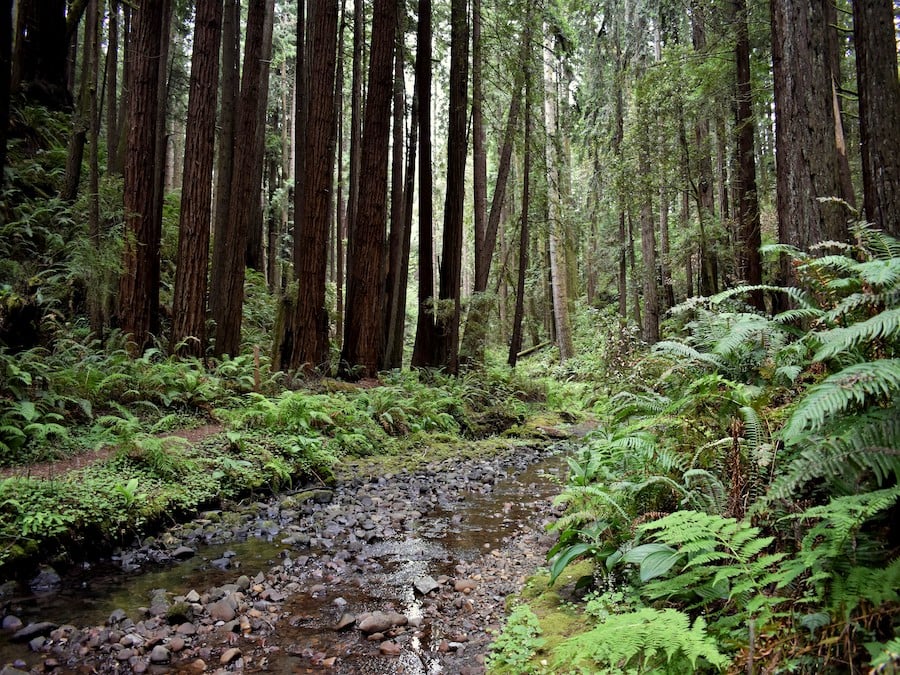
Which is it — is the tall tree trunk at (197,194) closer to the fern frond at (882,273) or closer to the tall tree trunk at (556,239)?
the fern frond at (882,273)

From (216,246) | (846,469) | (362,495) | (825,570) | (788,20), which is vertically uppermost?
(788,20)

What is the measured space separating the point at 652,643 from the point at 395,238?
43.3ft

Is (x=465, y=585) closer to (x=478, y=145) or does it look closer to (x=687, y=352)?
(x=687, y=352)

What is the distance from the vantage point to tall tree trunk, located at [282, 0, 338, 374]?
11008 millimetres

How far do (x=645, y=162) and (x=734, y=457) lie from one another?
55.7ft

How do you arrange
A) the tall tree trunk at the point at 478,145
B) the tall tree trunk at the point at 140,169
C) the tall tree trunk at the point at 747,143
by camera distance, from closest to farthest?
the tall tree trunk at the point at 140,169 < the tall tree trunk at the point at 747,143 < the tall tree trunk at the point at 478,145

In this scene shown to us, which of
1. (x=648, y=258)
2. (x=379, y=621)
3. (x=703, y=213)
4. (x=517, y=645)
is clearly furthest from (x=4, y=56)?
(x=648, y=258)

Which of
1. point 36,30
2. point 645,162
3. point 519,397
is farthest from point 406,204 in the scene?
point 36,30

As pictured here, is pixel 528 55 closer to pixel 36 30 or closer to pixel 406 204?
pixel 406 204

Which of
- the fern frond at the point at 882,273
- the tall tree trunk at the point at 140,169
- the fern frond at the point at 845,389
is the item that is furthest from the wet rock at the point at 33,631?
the tall tree trunk at the point at 140,169

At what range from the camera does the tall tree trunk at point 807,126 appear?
6090 millimetres

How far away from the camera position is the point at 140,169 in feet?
31.9

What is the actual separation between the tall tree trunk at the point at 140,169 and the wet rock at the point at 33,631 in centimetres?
683

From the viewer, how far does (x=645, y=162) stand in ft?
58.5
